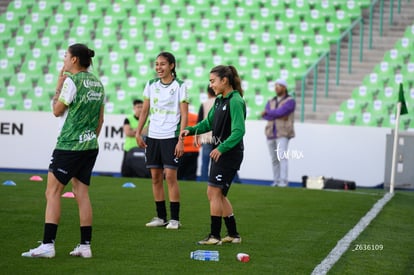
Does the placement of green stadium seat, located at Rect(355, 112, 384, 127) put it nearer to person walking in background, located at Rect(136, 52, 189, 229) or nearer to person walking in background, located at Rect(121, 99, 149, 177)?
person walking in background, located at Rect(121, 99, 149, 177)

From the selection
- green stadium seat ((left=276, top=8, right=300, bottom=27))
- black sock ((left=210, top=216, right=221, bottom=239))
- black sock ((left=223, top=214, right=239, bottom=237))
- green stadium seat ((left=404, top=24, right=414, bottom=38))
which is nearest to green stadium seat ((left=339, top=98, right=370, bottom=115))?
green stadium seat ((left=404, top=24, right=414, bottom=38))

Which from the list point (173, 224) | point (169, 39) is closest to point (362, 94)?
point (169, 39)

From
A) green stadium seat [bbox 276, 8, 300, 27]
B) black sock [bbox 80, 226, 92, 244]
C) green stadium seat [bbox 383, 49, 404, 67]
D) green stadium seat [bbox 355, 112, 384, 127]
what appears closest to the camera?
black sock [bbox 80, 226, 92, 244]

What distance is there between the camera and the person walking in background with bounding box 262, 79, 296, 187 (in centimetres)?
1830

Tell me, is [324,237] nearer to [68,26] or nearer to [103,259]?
[103,259]

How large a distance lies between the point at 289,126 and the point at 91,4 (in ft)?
34.3

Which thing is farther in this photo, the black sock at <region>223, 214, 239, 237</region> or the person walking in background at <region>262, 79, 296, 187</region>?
the person walking in background at <region>262, 79, 296, 187</region>

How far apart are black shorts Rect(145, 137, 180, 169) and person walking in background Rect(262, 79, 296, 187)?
8.01 metres

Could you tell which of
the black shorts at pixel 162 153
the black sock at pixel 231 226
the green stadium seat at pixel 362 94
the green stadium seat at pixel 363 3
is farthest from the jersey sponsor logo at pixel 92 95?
the green stadium seat at pixel 363 3

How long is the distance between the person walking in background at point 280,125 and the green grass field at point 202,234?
2693 millimetres

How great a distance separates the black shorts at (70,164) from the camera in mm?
7621

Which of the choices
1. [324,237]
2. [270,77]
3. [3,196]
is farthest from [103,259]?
[270,77]

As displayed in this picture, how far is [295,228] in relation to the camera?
35.1 ft

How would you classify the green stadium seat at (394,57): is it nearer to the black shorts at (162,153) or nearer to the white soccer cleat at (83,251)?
the black shorts at (162,153)
